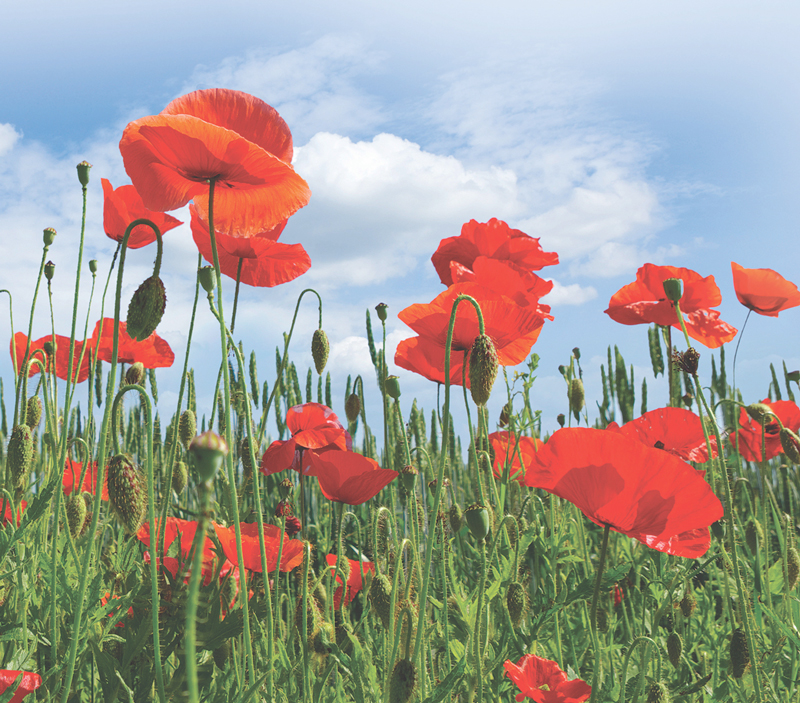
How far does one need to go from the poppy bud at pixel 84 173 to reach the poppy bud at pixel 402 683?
119 centimetres

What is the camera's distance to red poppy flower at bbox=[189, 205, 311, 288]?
1532 millimetres

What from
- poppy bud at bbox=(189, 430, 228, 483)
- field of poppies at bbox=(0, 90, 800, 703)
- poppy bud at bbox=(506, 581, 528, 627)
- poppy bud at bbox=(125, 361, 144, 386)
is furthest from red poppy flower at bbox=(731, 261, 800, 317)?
poppy bud at bbox=(189, 430, 228, 483)

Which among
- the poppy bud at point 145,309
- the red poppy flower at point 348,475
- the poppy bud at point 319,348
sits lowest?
the red poppy flower at point 348,475

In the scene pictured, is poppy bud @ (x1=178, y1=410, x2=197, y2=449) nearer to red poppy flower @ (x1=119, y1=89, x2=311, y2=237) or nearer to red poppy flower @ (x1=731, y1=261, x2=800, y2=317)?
red poppy flower @ (x1=119, y1=89, x2=311, y2=237)

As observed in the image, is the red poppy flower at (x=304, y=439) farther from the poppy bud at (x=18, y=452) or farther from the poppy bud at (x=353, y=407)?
the poppy bud at (x=18, y=452)

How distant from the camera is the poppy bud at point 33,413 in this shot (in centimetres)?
177

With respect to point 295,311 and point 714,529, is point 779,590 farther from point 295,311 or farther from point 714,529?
point 295,311

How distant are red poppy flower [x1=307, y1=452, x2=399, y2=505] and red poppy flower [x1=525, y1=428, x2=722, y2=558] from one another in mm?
521

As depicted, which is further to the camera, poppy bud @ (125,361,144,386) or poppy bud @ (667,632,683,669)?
poppy bud @ (125,361,144,386)

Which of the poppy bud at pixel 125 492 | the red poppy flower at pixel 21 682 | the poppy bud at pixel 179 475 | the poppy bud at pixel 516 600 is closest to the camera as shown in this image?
the poppy bud at pixel 125 492

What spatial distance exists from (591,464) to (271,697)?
615mm

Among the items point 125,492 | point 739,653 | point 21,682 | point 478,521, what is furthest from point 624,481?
point 21,682

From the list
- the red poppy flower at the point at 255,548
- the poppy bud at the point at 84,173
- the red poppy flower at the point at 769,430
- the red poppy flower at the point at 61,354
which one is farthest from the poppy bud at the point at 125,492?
Answer: the red poppy flower at the point at 769,430

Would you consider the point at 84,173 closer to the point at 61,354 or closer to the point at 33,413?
the point at 33,413
